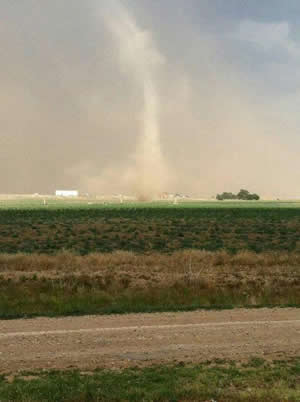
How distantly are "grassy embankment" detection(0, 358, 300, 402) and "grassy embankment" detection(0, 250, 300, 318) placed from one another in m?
5.79

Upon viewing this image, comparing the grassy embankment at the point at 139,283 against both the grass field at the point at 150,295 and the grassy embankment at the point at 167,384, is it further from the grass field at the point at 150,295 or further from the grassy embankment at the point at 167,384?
the grassy embankment at the point at 167,384

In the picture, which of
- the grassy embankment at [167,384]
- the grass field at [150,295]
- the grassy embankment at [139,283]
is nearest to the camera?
the grassy embankment at [167,384]

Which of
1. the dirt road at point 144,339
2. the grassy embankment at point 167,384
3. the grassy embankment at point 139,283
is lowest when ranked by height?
the grassy embankment at point 139,283

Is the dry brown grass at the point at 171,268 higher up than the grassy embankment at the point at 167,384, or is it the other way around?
the grassy embankment at the point at 167,384

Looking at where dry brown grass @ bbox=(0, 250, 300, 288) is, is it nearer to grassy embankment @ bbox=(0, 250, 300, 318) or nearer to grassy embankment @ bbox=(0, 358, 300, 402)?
grassy embankment @ bbox=(0, 250, 300, 318)

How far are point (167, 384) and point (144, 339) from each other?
3.08 meters

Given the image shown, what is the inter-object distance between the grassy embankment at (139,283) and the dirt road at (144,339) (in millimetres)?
1538

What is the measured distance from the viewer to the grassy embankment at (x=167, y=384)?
7.66 meters

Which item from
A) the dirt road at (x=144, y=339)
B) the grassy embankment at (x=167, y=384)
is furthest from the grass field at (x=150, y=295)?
the dirt road at (x=144, y=339)

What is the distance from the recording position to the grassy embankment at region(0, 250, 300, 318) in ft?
51.4

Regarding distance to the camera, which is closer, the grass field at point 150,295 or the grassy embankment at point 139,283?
the grass field at point 150,295

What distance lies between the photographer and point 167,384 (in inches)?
321

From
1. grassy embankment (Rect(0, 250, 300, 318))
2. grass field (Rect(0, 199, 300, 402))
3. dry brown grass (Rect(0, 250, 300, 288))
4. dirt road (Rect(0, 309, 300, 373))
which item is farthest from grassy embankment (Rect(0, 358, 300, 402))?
dry brown grass (Rect(0, 250, 300, 288))

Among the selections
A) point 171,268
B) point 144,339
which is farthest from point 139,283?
point 144,339
